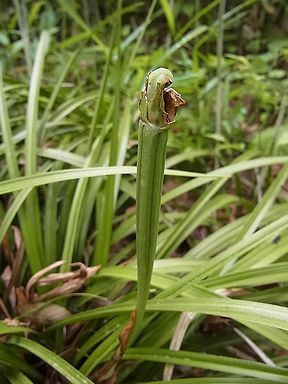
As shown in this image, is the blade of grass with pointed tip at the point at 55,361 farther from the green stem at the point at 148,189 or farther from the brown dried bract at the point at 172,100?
the brown dried bract at the point at 172,100

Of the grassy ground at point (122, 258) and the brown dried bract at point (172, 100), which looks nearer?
the brown dried bract at point (172, 100)

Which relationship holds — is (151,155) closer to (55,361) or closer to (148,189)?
(148,189)

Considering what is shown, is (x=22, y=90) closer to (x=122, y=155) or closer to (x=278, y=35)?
(x=122, y=155)

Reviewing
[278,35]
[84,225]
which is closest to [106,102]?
[84,225]

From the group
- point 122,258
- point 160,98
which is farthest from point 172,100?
point 122,258

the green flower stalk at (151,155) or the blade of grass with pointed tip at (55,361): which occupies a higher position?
the green flower stalk at (151,155)

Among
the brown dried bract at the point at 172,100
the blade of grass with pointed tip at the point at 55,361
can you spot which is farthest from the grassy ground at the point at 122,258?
the brown dried bract at the point at 172,100

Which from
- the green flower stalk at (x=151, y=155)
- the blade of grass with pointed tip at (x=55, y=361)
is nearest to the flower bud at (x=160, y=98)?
the green flower stalk at (x=151, y=155)

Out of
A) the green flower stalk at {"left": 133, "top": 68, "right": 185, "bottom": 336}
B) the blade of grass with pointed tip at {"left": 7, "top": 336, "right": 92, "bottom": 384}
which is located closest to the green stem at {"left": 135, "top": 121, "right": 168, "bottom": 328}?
the green flower stalk at {"left": 133, "top": 68, "right": 185, "bottom": 336}
